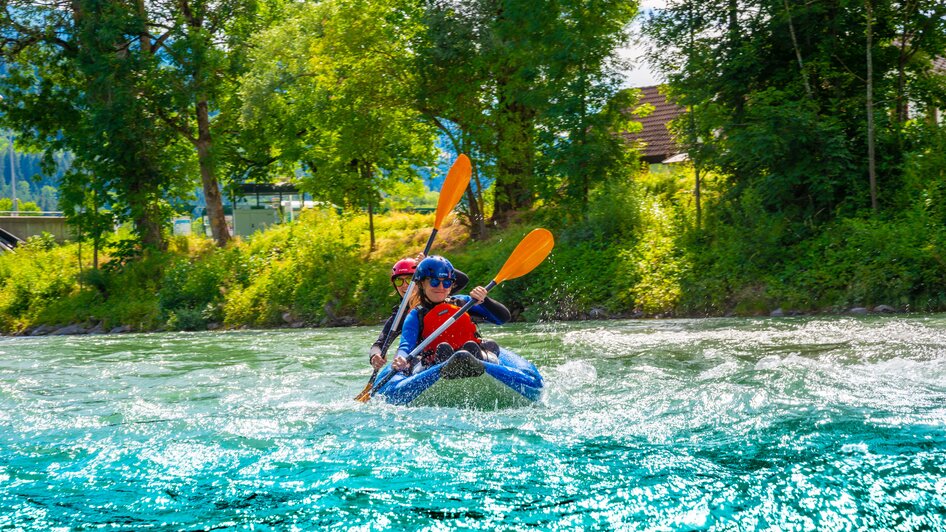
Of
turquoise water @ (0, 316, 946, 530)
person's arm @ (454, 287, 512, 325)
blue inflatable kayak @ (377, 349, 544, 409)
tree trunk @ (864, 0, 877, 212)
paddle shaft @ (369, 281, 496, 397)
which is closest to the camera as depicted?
turquoise water @ (0, 316, 946, 530)

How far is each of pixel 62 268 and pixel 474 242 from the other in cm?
914

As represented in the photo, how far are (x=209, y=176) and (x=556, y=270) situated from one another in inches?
364

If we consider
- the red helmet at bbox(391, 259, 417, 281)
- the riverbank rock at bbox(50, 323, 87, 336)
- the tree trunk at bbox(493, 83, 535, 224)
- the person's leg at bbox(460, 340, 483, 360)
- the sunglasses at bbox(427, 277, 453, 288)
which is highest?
the tree trunk at bbox(493, 83, 535, 224)

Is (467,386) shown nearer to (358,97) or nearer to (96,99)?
(358,97)

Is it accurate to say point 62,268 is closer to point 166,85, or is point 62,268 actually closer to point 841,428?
point 166,85

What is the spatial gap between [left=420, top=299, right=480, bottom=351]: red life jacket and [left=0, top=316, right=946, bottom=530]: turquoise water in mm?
608

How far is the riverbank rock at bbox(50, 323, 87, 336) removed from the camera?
17.4 m

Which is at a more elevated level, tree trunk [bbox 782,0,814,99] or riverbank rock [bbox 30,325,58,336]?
tree trunk [bbox 782,0,814,99]

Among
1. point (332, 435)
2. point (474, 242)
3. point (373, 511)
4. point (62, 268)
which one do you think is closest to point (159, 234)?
point (62, 268)

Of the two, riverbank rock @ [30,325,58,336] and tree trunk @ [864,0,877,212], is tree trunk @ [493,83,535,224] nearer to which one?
tree trunk @ [864,0,877,212]

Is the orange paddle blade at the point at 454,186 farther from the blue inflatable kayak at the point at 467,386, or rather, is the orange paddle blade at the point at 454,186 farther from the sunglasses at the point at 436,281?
the blue inflatable kayak at the point at 467,386

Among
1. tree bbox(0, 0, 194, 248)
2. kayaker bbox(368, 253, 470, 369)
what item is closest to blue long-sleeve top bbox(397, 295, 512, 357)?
kayaker bbox(368, 253, 470, 369)

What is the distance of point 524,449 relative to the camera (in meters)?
5.32

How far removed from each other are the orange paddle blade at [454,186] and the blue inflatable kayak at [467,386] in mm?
3128
